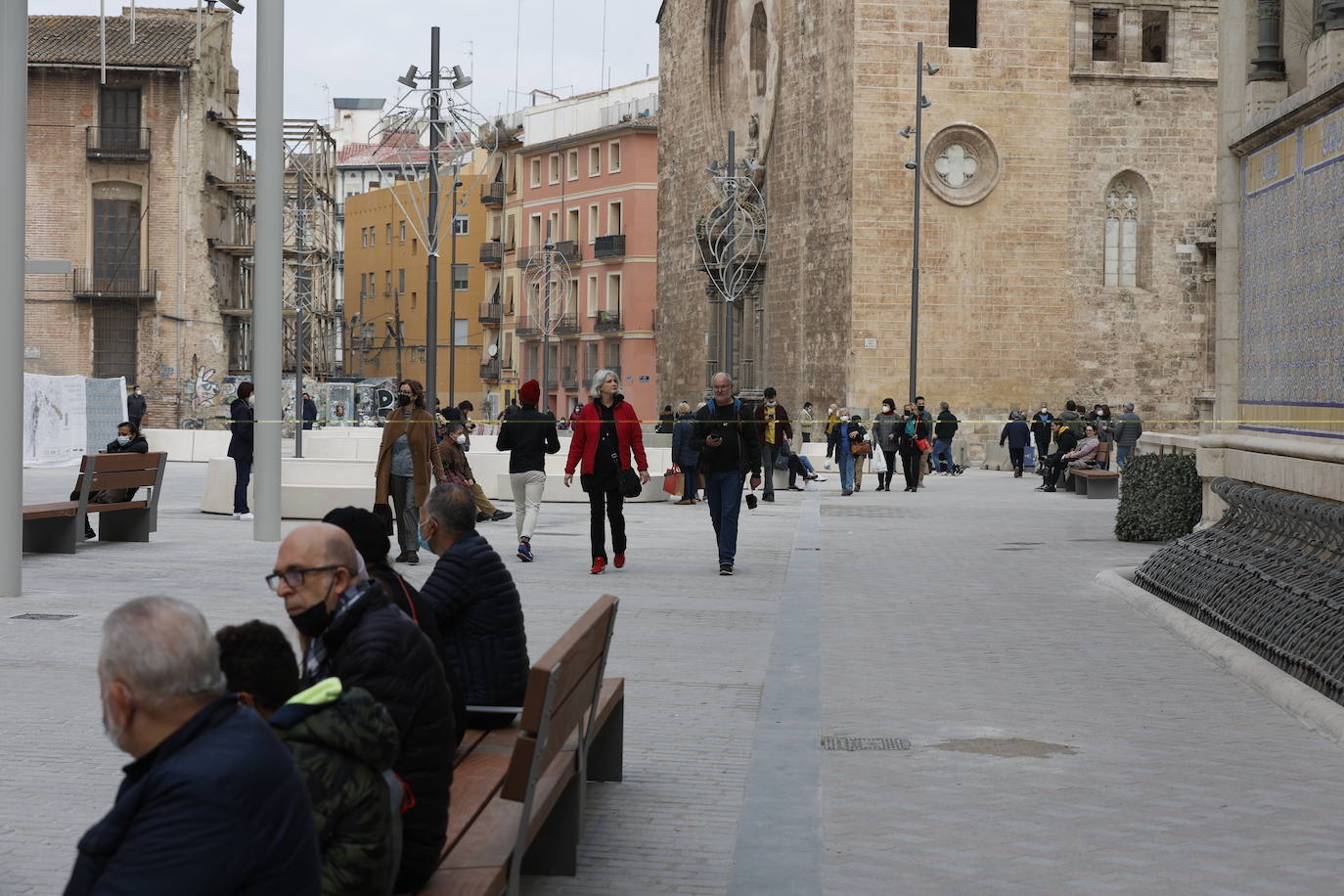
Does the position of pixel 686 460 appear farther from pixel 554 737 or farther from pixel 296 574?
pixel 296 574

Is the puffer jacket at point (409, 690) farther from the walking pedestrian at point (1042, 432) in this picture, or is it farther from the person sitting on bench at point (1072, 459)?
the walking pedestrian at point (1042, 432)

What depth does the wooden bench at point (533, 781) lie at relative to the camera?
4.18 metres

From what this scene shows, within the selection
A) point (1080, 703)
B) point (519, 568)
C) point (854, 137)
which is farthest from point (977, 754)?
point (854, 137)

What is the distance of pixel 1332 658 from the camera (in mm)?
8227

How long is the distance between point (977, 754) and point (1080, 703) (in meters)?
1.44

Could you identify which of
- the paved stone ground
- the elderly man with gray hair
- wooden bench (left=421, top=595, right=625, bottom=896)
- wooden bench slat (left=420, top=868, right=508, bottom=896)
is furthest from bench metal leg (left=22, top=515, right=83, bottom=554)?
the elderly man with gray hair

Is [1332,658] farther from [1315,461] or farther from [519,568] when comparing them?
[519,568]

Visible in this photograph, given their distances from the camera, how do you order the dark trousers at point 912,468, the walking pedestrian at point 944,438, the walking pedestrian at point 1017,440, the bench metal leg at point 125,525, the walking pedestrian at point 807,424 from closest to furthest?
the bench metal leg at point 125,525
the dark trousers at point 912,468
the walking pedestrian at point 1017,440
the walking pedestrian at point 944,438
the walking pedestrian at point 807,424

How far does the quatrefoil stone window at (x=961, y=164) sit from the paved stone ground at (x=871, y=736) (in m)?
28.6

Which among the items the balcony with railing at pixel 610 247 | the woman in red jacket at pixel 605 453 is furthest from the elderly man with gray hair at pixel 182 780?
the balcony with railing at pixel 610 247

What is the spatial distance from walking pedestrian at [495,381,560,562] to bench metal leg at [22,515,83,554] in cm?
376

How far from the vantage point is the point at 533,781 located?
4.30 m

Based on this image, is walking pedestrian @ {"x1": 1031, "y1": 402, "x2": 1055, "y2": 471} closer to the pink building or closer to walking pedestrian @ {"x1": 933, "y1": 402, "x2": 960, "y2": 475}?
walking pedestrian @ {"x1": 933, "y1": 402, "x2": 960, "y2": 475}

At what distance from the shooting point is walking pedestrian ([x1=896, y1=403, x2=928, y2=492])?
3025cm
